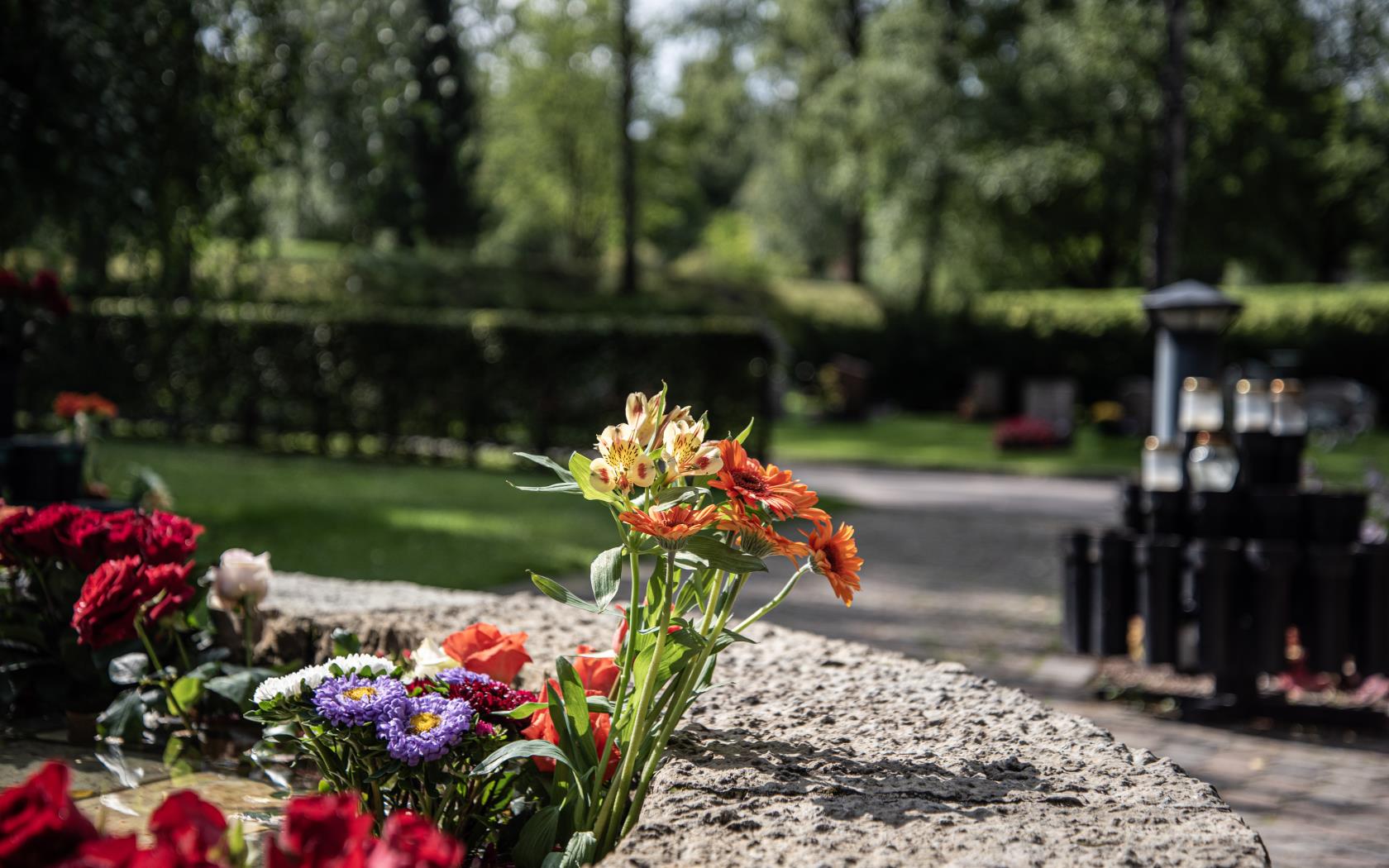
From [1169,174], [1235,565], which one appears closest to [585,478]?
[1235,565]

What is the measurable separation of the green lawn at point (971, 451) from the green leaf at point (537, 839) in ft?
48.3

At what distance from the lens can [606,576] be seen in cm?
171

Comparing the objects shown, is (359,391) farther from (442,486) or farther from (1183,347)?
(1183,347)

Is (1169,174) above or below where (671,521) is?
above

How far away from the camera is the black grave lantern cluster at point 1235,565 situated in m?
4.93

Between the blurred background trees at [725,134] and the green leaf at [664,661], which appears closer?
the green leaf at [664,661]

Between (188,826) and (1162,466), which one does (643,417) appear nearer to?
(188,826)

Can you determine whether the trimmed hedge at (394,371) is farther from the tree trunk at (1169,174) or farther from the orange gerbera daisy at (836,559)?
the orange gerbera daisy at (836,559)

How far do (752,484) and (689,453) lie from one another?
4.2 inches

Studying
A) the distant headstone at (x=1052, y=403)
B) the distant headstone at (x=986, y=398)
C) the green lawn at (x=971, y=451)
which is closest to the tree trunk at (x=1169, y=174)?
the green lawn at (x=971, y=451)

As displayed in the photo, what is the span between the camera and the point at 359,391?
45.2 ft

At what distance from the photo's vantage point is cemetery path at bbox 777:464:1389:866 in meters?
3.91

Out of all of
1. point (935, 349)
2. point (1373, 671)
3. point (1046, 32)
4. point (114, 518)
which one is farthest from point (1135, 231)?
point (114, 518)

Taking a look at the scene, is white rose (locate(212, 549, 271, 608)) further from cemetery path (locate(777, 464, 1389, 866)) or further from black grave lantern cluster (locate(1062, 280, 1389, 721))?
black grave lantern cluster (locate(1062, 280, 1389, 721))
